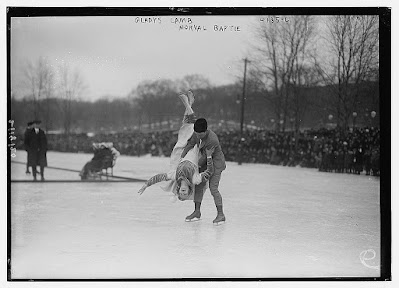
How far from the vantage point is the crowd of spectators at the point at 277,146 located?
8.52 metres

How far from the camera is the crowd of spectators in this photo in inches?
336

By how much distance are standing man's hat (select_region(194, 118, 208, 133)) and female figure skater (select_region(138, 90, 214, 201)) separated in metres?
0.07

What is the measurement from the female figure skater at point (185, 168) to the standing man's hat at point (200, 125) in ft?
0.22

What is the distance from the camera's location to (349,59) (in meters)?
8.52

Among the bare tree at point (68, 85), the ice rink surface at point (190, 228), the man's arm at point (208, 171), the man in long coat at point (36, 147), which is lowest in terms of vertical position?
the ice rink surface at point (190, 228)

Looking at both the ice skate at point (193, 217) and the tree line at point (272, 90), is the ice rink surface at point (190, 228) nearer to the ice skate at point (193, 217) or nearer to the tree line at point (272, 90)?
the ice skate at point (193, 217)

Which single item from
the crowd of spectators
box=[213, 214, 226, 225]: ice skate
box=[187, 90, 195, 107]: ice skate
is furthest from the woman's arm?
box=[187, 90, 195, 107]: ice skate

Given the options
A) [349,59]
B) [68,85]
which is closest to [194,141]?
[68,85]

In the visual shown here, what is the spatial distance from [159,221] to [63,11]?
2.85 meters

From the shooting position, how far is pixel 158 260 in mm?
8047

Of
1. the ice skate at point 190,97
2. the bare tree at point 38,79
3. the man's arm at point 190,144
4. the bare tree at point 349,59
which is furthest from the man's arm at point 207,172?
the bare tree at point 38,79

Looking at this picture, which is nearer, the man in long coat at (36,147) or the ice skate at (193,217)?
the ice skate at (193,217)

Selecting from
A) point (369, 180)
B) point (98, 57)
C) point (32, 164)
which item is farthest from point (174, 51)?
point (369, 180)

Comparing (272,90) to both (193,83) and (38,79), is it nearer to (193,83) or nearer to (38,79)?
(193,83)
